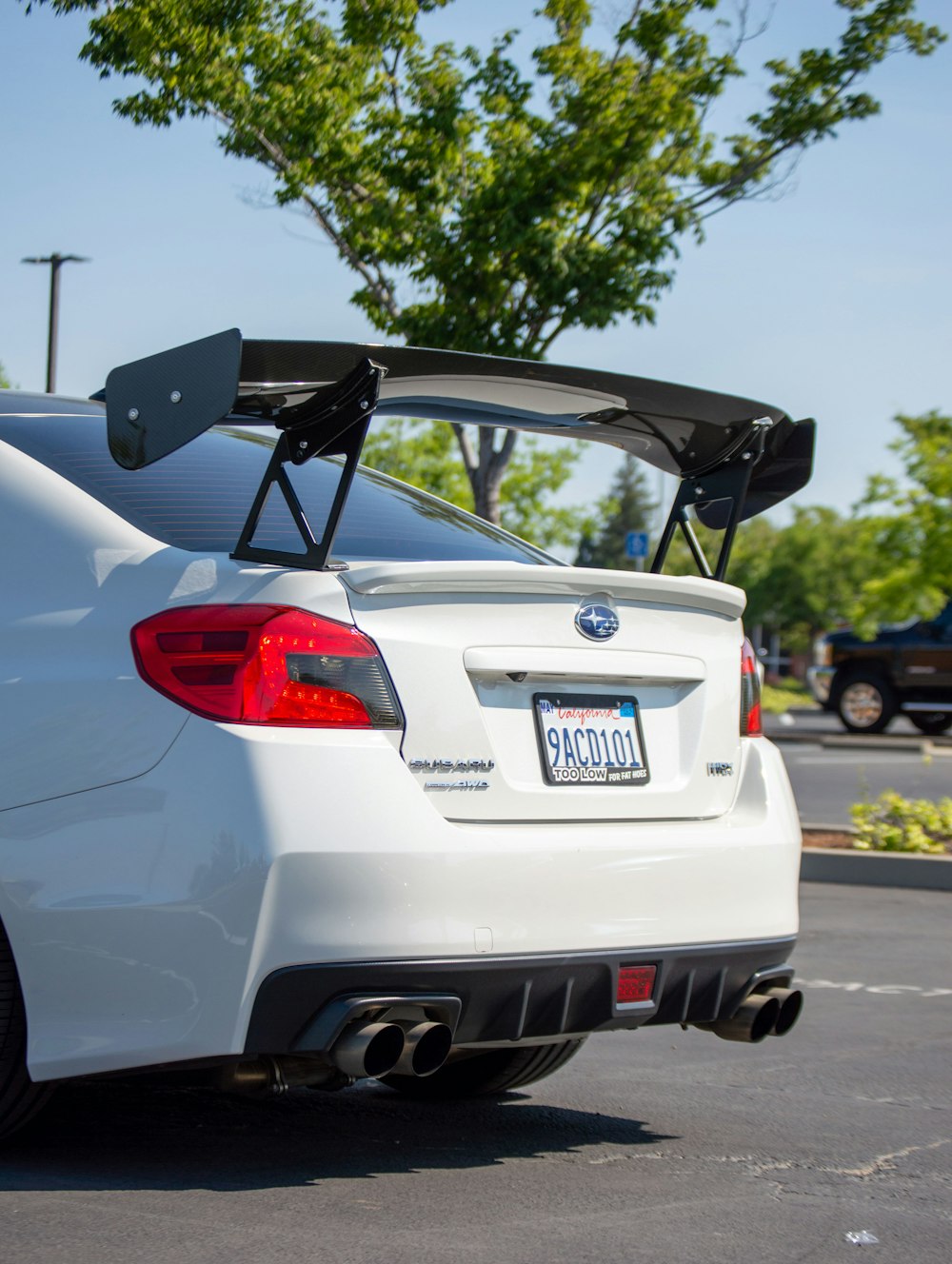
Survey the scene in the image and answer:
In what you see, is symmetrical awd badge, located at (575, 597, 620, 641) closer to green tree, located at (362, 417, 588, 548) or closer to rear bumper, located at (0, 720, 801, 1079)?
rear bumper, located at (0, 720, 801, 1079)

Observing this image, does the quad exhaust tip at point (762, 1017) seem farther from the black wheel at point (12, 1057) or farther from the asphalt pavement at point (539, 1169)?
the black wheel at point (12, 1057)

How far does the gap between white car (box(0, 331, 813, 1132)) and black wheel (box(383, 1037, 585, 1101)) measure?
795mm

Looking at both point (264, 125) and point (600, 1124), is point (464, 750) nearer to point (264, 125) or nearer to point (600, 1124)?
point (600, 1124)

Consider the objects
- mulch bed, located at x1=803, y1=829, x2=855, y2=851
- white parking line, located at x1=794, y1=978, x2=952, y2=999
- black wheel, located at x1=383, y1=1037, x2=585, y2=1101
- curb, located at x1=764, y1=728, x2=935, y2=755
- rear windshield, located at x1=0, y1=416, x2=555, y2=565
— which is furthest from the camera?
curb, located at x1=764, y1=728, x2=935, y2=755

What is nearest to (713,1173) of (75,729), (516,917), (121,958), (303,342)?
(516,917)

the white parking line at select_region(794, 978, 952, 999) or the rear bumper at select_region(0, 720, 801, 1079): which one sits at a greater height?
the rear bumper at select_region(0, 720, 801, 1079)

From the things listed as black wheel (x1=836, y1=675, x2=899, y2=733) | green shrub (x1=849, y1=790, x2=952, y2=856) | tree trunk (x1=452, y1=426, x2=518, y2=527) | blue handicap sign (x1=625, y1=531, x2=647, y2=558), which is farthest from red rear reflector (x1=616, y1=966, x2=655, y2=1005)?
black wheel (x1=836, y1=675, x2=899, y2=733)

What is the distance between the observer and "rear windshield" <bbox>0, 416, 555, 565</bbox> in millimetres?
3795

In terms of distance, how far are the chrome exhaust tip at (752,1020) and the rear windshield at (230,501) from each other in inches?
48.7

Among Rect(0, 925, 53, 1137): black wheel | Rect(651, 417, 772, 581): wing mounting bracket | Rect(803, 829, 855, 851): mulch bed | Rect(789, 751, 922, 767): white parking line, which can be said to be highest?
Rect(651, 417, 772, 581): wing mounting bracket

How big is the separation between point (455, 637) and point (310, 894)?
2.11 feet

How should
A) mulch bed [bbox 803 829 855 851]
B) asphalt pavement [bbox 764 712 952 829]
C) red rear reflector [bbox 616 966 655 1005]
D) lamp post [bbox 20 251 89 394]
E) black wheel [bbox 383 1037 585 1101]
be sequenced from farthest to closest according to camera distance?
lamp post [bbox 20 251 89 394]
asphalt pavement [bbox 764 712 952 829]
mulch bed [bbox 803 829 855 851]
black wheel [bbox 383 1037 585 1101]
red rear reflector [bbox 616 966 655 1005]

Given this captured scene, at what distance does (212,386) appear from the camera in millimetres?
3428

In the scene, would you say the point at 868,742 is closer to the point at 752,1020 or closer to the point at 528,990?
the point at 752,1020
